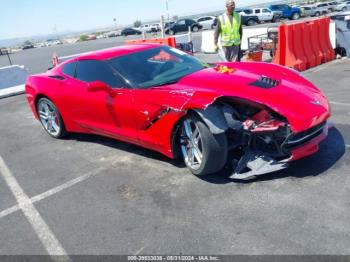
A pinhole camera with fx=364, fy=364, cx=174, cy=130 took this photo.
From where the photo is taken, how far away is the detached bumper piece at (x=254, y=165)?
350cm

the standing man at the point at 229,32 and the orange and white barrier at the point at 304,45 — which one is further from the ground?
the standing man at the point at 229,32

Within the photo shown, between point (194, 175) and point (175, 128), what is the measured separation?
0.56 metres

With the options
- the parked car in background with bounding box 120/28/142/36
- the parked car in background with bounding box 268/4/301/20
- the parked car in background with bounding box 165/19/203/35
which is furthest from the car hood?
the parked car in background with bounding box 120/28/142/36

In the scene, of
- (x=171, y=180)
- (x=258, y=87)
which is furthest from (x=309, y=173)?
(x=171, y=180)

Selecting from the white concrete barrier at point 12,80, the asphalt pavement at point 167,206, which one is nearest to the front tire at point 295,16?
the white concrete barrier at point 12,80

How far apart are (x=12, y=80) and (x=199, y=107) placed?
9.11 meters

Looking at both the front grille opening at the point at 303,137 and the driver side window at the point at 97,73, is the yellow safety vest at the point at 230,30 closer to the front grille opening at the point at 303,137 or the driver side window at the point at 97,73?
the driver side window at the point at 97,73

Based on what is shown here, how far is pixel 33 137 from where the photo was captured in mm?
6168

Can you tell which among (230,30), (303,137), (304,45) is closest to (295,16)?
(304,45)

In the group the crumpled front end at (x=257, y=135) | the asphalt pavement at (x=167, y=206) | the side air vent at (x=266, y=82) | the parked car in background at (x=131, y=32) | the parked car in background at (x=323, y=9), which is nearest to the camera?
the asphalt pavement at (x=167, y=206)

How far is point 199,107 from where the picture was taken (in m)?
3.51

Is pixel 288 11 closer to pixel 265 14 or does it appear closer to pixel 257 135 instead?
pixel 265 14

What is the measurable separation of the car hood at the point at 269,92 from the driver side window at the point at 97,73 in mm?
829

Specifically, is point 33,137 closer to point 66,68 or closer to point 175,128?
point 66,68
